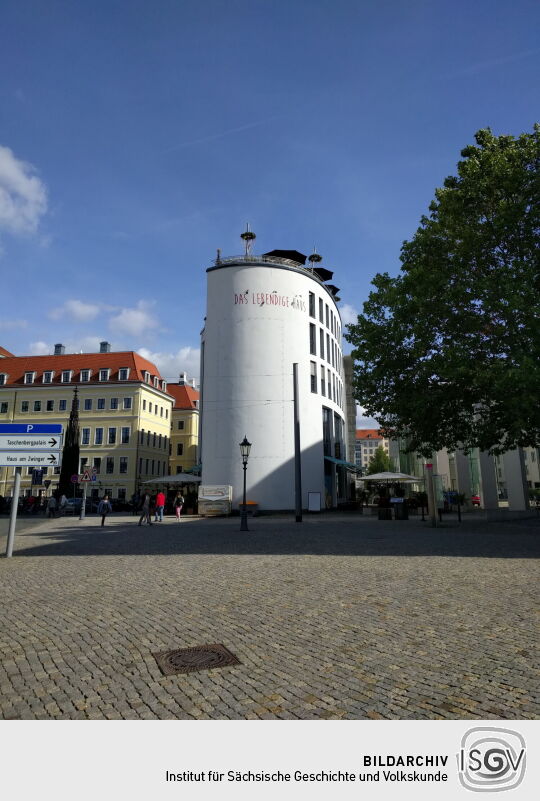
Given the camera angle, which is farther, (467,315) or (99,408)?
(99,408)

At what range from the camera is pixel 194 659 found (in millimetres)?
5066

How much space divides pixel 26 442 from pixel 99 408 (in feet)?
176

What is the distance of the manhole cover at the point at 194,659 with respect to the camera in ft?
15.9

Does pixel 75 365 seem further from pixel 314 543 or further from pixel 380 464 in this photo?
pixel 380 464

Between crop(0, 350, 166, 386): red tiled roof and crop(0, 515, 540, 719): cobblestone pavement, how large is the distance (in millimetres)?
57690

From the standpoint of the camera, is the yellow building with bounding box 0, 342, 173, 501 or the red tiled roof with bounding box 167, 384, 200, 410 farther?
the red tiled roof with bounding box 167, 384, 200, 410

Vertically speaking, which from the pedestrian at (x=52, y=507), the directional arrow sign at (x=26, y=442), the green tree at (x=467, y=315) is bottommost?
the pedestrian at (x=52, y=507)

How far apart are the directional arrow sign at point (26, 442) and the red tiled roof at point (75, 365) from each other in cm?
5255

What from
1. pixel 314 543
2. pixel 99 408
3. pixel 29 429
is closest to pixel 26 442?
pixel 29 429

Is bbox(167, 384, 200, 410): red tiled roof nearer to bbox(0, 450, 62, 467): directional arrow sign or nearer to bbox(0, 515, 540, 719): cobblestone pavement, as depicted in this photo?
bbox(0, 450, 62, 467): directional arrow sign

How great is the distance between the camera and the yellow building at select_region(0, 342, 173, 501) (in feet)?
211

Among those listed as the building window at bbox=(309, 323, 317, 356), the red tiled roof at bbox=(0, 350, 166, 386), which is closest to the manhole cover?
the building window at bbox=(309, 323, 317, 356)
